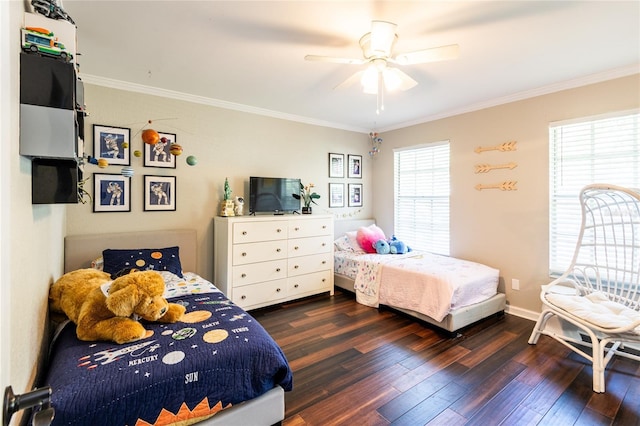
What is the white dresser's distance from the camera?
329cm

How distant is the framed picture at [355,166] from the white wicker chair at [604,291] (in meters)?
3.01

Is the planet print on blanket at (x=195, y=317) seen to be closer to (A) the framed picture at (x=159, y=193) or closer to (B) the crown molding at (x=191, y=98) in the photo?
(A) the framed picture at (x=159, y=193)

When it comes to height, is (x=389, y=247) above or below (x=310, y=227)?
below

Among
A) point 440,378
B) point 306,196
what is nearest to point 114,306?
point 440,378

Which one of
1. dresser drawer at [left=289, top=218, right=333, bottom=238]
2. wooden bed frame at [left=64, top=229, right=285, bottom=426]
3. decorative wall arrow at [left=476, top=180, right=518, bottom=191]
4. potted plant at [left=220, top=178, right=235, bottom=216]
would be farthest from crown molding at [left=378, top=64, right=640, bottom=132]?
wooden bed frame at [left=64, top=229, right=285, bottom=426]

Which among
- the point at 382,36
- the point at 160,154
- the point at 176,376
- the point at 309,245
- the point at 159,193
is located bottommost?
the point at 176,376

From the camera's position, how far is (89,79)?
2.86 metres

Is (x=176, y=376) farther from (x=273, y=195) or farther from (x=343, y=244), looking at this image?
(x=343, y=244)

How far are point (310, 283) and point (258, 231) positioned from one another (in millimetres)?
1036

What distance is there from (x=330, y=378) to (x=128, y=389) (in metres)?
1.34

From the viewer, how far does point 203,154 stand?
11.6 feet

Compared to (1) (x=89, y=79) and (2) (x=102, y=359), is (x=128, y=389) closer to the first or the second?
(2) (x=102, y=359)

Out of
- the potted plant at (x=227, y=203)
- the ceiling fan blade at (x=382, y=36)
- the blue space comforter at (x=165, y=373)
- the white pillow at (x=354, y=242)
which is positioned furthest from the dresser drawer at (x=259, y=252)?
the ceiling fan blade at (x=382, y=36)

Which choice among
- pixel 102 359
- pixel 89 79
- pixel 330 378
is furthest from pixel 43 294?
pixel 89 79
